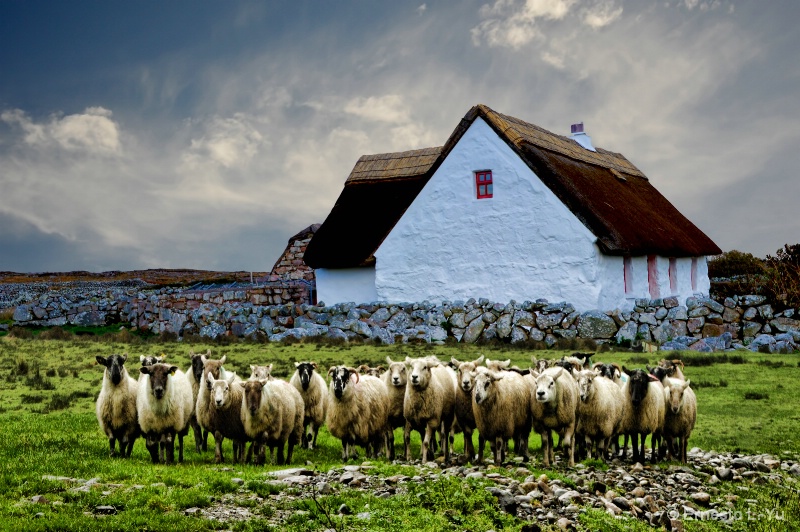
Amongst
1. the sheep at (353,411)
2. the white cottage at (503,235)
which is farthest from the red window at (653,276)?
the sheep at (353,411)

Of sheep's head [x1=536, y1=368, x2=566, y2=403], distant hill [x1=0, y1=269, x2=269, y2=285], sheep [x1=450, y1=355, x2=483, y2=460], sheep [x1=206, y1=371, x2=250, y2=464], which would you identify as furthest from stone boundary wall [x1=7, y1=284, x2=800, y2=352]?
distant hill [x1=0, y1=269, x2=269, y2=285]

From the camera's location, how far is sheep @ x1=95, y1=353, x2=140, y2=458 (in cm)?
1284

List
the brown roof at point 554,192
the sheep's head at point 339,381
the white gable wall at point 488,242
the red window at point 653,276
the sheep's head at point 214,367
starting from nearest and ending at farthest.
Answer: the sheep's head at point 339,381
the sheep's head at point 214,367
the white gable wall at point 488,242
the brown roof at point 554,192
the red window at point 653,276

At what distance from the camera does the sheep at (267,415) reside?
12.4 meters

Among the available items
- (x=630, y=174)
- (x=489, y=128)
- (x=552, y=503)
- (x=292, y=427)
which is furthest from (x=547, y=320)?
(x=552, y=503)

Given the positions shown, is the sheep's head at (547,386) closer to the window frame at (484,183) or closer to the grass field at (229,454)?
the grass field at (229,454)

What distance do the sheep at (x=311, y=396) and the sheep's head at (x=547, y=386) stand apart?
395 cm

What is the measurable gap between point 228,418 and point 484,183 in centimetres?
2014

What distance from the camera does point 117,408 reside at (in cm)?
1281

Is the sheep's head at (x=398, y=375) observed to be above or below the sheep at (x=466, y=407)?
above

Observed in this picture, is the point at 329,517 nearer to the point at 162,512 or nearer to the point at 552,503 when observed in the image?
the point at 162,512

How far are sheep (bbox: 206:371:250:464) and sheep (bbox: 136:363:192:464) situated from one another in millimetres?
502

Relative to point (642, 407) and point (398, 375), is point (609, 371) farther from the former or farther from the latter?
point (398, 375)

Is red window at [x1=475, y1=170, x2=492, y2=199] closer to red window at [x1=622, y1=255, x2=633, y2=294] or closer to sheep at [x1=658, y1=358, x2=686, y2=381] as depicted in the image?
red window at [x1=622, y1=255, x2=633, y2=294]
